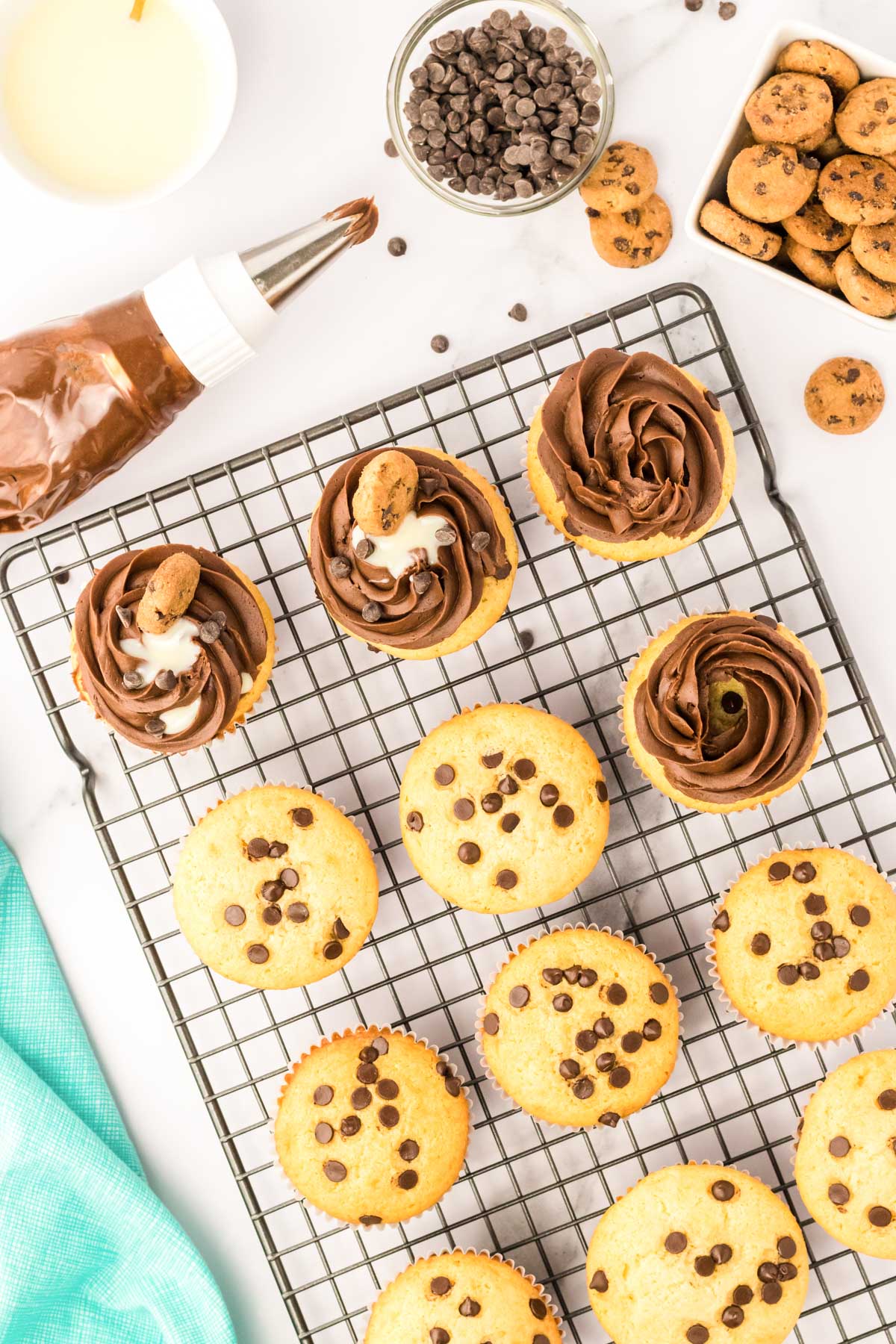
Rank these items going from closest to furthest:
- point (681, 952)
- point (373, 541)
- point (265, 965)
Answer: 1. point (373, 541)
2. point (265, 965)
3. point (681, 952)

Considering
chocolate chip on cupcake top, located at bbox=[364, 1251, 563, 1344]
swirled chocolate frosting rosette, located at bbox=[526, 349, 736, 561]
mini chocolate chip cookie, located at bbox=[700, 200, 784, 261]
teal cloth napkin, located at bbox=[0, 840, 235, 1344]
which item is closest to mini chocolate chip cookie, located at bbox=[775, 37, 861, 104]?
mini chocolate chip cookie, located at bbox=[700, 200, 784, 261]

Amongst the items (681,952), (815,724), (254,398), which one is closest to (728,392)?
(815,724)

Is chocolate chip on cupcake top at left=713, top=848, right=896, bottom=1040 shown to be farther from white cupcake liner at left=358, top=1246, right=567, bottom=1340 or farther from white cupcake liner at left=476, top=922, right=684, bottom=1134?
white cupcake liner at left=358, top=1246, right=567, bottom=1340

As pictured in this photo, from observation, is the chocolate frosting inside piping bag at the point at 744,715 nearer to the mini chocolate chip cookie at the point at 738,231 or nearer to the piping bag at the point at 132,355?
the mini chocolate chip cookie at the point at 738,231

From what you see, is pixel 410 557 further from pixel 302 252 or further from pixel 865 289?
pixel 865 289

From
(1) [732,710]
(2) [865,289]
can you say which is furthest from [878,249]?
(1) [732,710]

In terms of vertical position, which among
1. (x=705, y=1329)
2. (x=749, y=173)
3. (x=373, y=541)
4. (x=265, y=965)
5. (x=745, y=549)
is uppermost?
(x=749, y=173)

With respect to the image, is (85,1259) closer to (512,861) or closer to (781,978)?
(512,861)
